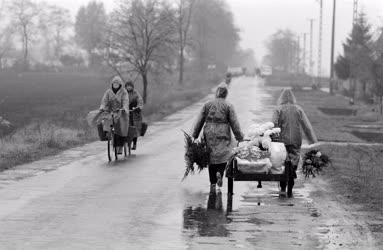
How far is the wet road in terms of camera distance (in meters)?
9.27

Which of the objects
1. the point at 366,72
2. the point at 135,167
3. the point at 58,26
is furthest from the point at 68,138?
the point at 58,26

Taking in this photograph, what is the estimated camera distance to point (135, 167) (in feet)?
57.6

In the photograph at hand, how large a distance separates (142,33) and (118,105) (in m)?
33.2

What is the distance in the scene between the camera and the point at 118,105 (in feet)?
63.1

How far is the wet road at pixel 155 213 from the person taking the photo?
9.27 meters

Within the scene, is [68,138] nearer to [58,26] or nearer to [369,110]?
[369,110]

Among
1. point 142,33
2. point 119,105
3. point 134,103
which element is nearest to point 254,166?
point 119,105

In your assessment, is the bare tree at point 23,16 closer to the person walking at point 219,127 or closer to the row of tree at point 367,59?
the row of tree at point 367,59

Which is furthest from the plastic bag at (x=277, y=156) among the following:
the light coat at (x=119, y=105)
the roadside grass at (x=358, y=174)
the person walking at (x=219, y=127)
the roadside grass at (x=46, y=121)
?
the light coat at (x=119, y=105)

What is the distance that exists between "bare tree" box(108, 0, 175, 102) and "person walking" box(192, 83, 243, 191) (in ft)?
120

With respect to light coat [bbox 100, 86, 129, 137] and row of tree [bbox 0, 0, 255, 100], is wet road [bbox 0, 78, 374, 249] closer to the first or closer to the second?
light coat [bbox 100, 86, 129, 137]

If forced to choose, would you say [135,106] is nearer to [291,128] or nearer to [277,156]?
[291,128]

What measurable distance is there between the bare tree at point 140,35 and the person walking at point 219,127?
36.7 meters

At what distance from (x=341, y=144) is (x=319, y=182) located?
10023 millimetres
